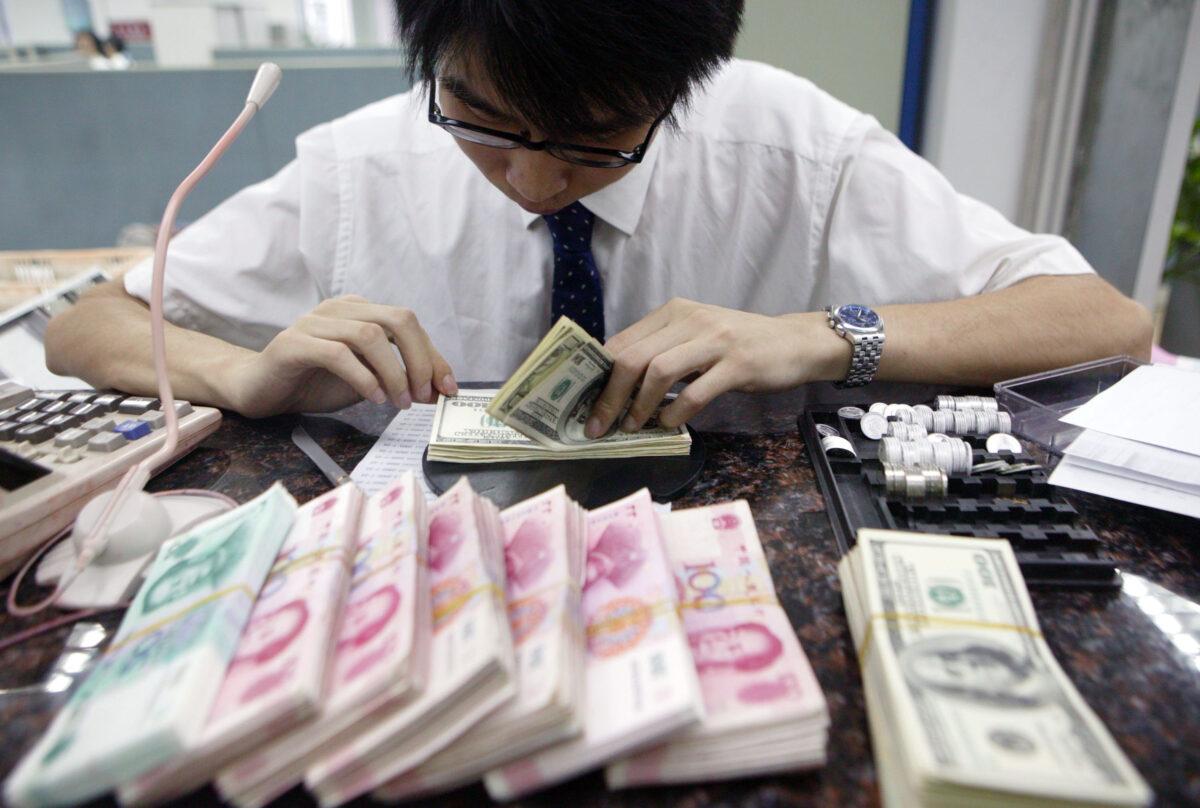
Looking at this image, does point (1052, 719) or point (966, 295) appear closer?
point (1052, 719)

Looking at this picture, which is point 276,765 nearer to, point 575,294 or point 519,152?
point 519,152

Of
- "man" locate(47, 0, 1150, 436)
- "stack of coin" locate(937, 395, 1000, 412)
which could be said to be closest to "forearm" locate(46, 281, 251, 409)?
"man" locate(47, 0, 1150, 436)

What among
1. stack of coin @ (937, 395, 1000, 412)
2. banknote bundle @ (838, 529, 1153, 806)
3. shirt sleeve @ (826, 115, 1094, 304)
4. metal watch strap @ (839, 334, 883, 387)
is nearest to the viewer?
banknote bundle @ (838, 529, 1153, 806)

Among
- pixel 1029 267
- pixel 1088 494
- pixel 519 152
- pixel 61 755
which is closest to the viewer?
pixel 61 755

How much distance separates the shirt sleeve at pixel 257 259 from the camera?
47.0 inches

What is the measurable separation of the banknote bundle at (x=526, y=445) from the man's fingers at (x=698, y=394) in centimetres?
1

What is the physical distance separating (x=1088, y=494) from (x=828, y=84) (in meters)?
1.83

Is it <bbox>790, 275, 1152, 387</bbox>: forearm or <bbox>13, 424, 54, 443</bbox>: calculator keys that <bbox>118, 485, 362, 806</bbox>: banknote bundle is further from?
<bbox>790, 275, 1152, 387</bbox>: forearm

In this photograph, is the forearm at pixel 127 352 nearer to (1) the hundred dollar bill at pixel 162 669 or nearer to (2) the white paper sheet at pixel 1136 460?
(1) the hundred dollar bill at pixel 162 669

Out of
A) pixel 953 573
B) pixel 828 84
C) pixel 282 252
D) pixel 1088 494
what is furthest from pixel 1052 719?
pixel 828 84

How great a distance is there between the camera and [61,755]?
0.37m

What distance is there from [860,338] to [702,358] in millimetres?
247

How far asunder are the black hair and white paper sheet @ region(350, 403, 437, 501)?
366mm

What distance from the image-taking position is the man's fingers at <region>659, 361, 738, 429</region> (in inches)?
31.3
